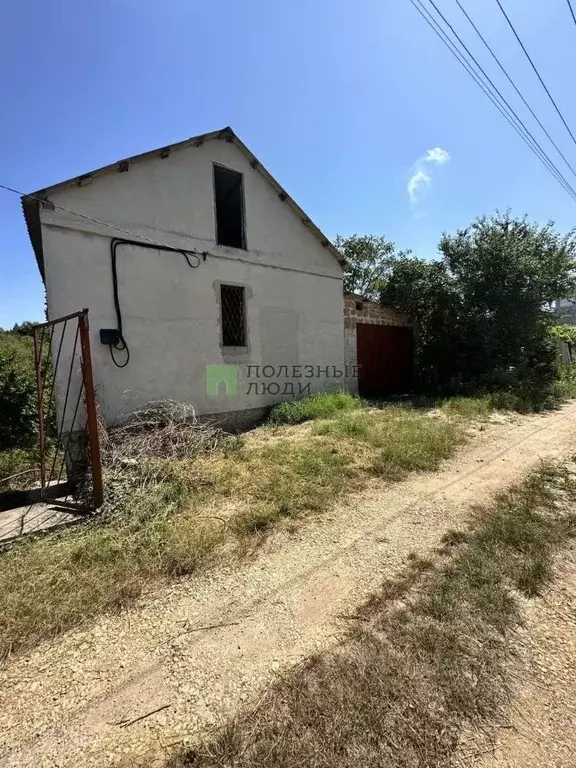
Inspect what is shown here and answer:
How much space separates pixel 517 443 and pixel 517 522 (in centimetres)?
307

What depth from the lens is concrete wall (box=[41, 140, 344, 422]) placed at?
18.8 feet

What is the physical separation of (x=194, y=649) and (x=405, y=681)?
1173 millimetres

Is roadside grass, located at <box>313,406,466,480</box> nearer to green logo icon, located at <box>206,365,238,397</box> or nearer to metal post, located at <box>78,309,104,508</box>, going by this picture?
green logo icon, located at <box>206,365,238,397</box>

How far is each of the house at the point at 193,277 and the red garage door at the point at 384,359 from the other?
1563mm

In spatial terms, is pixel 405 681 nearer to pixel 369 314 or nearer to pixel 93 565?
pixel 93 565

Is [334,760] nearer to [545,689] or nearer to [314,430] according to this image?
[545,689]

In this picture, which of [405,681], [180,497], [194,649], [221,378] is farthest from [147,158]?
[405,681]

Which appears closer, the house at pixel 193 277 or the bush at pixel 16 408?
the house at pixel 193 277

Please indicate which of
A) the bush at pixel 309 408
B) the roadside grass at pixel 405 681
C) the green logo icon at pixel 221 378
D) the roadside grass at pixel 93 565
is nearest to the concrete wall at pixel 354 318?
the bush at pixel 309 408

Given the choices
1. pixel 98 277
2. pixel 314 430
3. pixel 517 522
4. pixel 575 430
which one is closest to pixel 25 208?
pixel 98 277

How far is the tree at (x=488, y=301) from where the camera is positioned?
392 inches

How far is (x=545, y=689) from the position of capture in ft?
5.62

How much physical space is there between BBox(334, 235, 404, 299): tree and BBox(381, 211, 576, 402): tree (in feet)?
17.1

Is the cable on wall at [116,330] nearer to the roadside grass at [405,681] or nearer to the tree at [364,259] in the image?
the roadside grass at [405,681]
